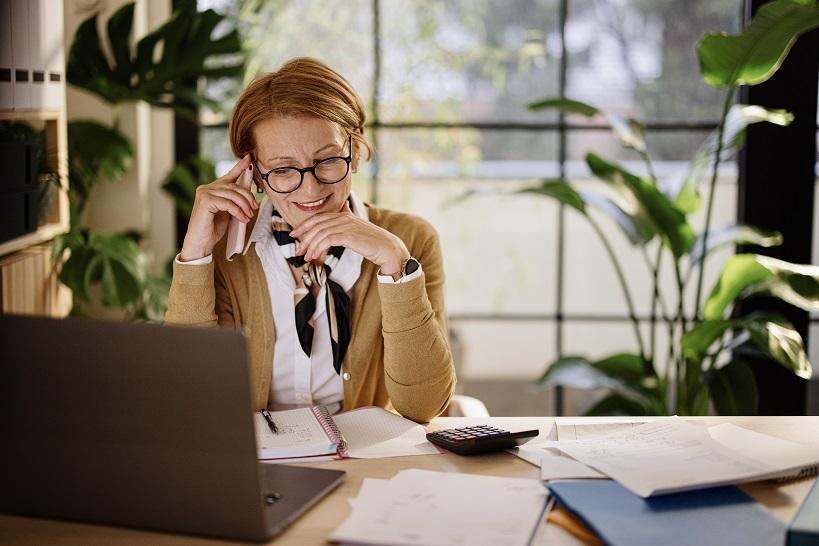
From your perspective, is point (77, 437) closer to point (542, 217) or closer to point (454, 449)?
point (454, 449)

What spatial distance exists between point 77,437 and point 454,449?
571mm

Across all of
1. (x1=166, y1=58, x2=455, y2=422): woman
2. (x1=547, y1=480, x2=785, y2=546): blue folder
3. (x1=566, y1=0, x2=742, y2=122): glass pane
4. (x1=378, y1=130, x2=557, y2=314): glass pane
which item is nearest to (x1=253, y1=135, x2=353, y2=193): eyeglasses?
(x1=166, y1=58, x2=455, y2=422): woman

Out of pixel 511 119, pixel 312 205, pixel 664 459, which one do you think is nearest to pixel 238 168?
pixel 312 205

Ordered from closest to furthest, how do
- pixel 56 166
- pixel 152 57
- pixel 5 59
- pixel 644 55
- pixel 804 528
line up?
pixel 804 528
pixel 5 59
pixel 56 166
pixel 152 57
pixel 644 55

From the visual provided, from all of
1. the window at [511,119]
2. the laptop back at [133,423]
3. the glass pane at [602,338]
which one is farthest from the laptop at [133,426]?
the glass pane at [602,338]

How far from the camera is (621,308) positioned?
11.8 ft

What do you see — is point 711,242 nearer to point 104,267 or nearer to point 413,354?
point 413,354

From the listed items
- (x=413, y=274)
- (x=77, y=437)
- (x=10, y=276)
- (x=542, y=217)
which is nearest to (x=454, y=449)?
(x=413, y=274)

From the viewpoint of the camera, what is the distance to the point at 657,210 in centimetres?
282

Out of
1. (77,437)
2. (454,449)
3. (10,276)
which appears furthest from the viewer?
(10,276)

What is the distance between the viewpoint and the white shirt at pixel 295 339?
1.98 m

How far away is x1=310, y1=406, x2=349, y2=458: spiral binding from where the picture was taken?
158cm

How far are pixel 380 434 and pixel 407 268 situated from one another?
0.34 m

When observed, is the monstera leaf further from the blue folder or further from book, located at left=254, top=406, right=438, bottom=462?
the blue folder
